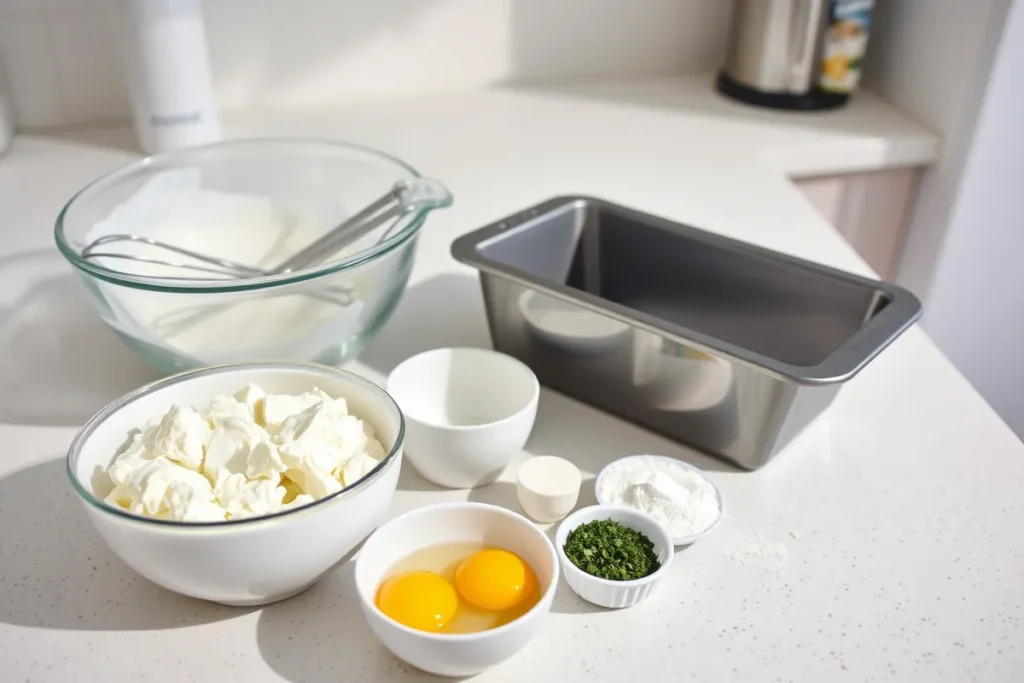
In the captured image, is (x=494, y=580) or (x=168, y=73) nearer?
(x=494, y=580)

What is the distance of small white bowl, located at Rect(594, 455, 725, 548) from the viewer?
641 mm

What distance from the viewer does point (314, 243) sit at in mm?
886

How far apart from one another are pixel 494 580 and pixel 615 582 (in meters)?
0.08

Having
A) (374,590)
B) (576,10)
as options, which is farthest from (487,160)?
(374,590)

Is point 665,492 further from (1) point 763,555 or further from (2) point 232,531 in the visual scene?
(2) point 232,531

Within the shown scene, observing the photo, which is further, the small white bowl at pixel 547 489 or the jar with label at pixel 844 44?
the jar with label at pixel 844 44

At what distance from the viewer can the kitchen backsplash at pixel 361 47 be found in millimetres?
1309

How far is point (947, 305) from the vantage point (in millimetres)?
1355

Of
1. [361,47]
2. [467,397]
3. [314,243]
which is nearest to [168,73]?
[361,47]

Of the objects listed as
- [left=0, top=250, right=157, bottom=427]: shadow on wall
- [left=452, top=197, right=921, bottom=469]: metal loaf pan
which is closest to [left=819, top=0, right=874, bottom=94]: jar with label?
[left=452, top=197, right=921, bottom=469]: metal loaf pan

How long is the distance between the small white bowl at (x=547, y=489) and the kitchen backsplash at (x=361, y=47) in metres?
0.98

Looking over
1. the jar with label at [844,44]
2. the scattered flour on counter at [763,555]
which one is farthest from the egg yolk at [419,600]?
the jar with label at [844,44]

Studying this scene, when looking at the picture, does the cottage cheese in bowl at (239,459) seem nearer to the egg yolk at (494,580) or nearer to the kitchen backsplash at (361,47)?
the egg yolk at (494,580)

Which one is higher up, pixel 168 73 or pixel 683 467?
pixel 168 73
